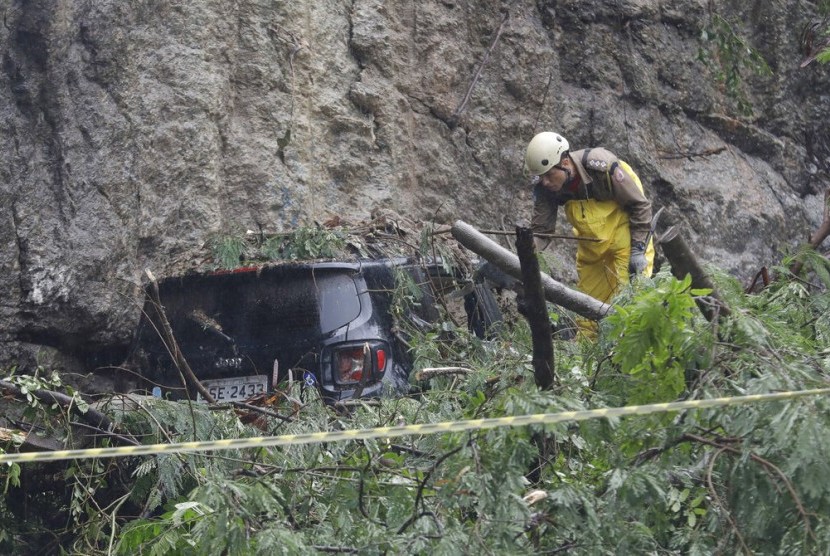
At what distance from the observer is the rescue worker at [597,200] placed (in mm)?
7066

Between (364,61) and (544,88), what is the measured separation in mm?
1995

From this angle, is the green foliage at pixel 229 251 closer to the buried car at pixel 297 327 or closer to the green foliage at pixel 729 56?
the buried car at pixel 297 327

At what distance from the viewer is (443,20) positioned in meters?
11.1

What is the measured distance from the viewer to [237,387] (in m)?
5.75

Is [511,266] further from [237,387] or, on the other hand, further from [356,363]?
[237,387]

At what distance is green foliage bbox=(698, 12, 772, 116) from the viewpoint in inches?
476

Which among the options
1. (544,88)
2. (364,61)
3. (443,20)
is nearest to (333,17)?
(364,61)

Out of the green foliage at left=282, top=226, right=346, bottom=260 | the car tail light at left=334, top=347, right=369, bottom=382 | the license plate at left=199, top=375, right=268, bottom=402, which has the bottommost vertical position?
the license plate at left=199, top=375, right=268, bottom=402

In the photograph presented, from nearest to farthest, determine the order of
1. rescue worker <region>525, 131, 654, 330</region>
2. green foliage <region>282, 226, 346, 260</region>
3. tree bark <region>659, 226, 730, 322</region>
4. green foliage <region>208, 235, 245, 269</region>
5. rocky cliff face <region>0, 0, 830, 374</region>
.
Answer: tree bark <region>659, 226, 730, 322</region> → green foliage <region>282, 226, 346, 260</region> → green foliage <region>208, 235, 245, 269</region> → rescue worker <region>525, 131, 654, 330</region> → rocky cliff face <region>0, 0, 830, 374</region>

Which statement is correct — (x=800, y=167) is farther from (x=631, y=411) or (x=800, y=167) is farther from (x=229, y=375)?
(x=631, y=411)

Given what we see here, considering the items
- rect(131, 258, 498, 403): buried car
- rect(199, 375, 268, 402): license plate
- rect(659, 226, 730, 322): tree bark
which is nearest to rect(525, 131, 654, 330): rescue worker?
rect(131, 258, 498, 403): buried car

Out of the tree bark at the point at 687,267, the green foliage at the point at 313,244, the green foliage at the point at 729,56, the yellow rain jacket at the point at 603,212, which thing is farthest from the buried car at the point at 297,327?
the green foliage at the point at 729,56

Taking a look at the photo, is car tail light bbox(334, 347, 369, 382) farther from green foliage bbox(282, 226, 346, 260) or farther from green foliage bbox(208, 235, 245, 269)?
green foliage bbox(208, 235, 245, 269)

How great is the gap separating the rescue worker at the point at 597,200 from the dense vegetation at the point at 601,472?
3.21m
